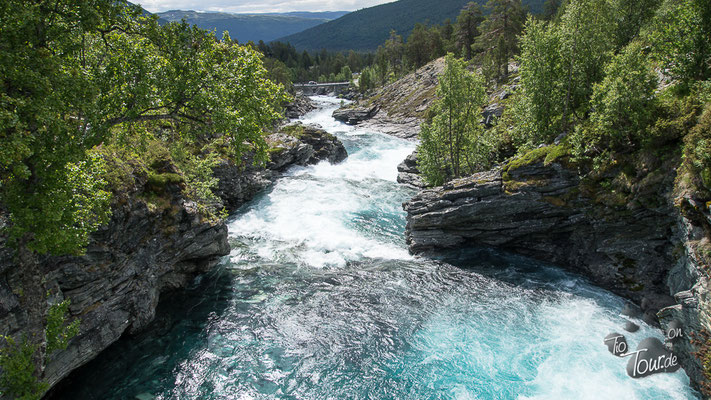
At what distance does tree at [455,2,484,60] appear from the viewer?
98.8 metres

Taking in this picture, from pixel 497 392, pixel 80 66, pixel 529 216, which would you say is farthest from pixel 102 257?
pixel 529 216

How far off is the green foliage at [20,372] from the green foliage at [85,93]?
284 cm

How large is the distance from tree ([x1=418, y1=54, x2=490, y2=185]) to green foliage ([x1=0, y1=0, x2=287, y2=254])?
72.8 feet

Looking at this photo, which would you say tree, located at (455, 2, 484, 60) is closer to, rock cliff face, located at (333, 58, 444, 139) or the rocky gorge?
rock cliff face, located at (333, 58, 444, 139)

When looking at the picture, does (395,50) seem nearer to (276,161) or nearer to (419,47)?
(419,47)

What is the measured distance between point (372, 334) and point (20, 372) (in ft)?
46.0

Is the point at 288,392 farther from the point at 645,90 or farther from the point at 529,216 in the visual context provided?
the point at 645,90

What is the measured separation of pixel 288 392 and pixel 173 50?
1414 centimetres

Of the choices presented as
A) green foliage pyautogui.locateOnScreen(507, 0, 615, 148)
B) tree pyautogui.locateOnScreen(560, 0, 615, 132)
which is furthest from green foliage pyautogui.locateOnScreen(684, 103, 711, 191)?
tree pyautogui.locateOnScreen(560, 0, 615, 132)

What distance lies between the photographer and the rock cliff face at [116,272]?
12242 mm

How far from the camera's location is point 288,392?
15883 millimetres

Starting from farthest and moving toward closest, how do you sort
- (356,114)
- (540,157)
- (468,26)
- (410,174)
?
(356,114), (468,26), (410,174), (540,157)

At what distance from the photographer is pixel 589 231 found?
2362 centimetres

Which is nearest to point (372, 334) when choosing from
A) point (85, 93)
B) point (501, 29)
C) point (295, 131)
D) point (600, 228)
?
point (600, 228)
